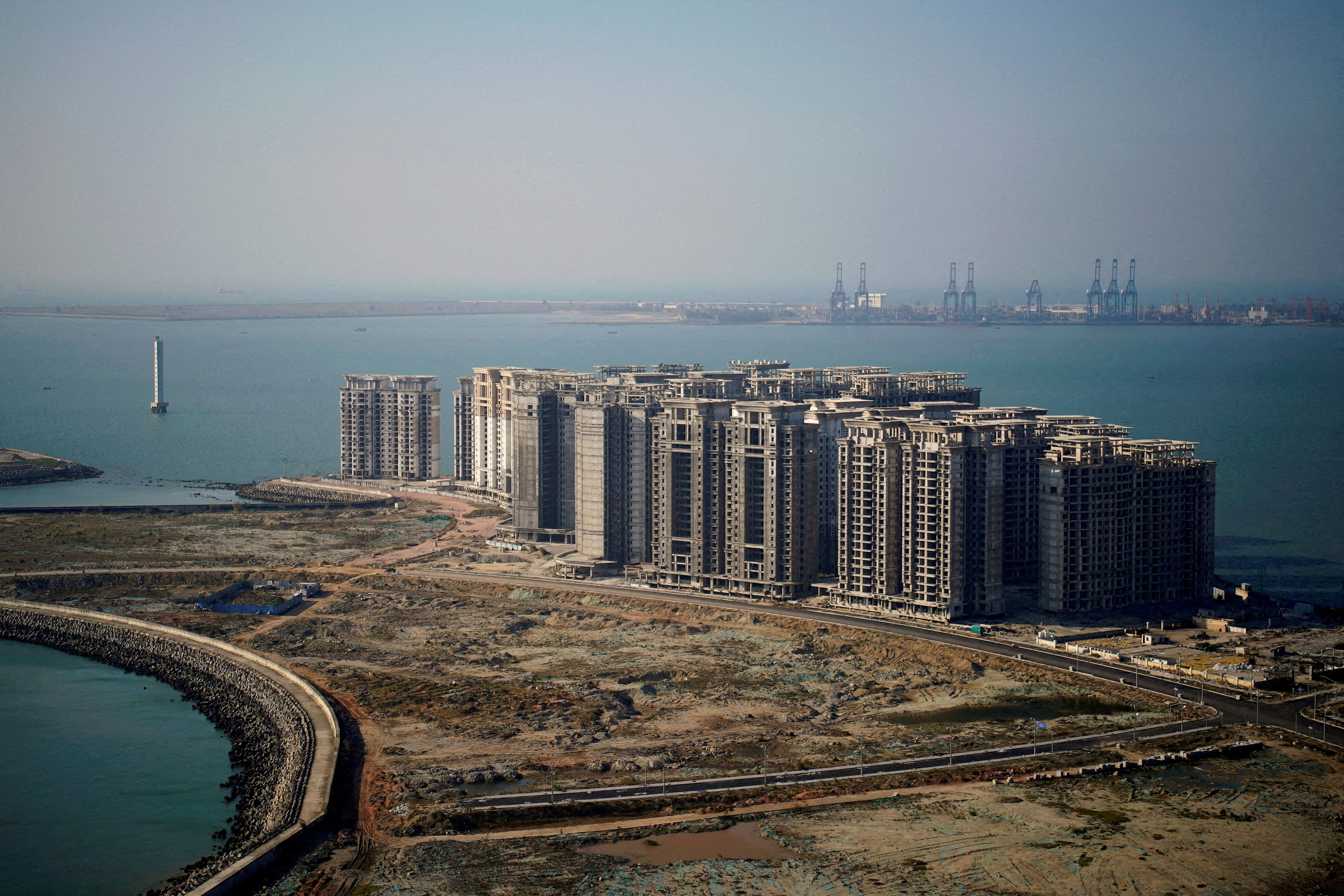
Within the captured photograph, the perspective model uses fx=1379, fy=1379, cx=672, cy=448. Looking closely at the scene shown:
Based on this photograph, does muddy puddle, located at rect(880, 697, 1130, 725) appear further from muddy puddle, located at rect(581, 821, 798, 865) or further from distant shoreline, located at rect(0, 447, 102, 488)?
distant shoreline, located at rect(0, 447, 102, 488)

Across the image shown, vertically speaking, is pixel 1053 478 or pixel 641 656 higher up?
pixel 1053 478

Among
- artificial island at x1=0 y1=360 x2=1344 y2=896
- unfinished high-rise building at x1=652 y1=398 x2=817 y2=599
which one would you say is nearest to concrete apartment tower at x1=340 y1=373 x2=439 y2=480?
artificial island at x1=0 y1=360 x2=1344 y2=896

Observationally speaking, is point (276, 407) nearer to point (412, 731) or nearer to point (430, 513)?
point (430, 513)

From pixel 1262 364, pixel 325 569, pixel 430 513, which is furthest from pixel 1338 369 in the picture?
pixel 325 569

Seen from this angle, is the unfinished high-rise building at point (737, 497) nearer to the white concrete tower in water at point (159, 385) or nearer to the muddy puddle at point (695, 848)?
the muddy puddle at point (695, 848)

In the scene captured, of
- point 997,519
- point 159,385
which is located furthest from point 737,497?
point 159,385
